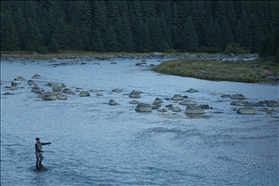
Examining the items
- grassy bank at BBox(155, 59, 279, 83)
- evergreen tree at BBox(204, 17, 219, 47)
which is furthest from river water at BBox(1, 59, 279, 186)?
evergreen tree at BBox(204, 17, 219, 47)

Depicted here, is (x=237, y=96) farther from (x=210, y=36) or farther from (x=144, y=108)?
(x=210, y=36)

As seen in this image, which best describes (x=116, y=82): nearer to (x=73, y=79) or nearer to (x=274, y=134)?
(x=73, y=79)

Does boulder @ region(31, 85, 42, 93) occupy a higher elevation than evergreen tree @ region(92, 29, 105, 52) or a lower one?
lower

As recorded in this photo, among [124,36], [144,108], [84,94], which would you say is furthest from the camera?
[124,36]

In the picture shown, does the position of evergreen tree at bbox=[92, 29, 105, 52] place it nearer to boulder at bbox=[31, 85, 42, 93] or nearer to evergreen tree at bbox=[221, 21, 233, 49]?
evergreen tree at bbox=[221, 21, 233, 49]

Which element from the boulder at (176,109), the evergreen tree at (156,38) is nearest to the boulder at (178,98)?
the boulder at (176,109)

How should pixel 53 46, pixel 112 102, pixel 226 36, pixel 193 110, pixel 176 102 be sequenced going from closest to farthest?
pixel 193 110
pixel 112 102
pixel 176 102
pixel 53 46
pixel 226 36

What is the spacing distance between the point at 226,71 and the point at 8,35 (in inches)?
2095

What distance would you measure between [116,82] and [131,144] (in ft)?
84.0

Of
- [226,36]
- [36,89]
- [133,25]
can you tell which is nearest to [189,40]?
[226,36]

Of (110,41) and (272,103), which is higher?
(110,41)

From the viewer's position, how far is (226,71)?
175 ft

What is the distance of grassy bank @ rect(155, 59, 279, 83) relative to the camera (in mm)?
48875

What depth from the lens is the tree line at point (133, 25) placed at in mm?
102106
